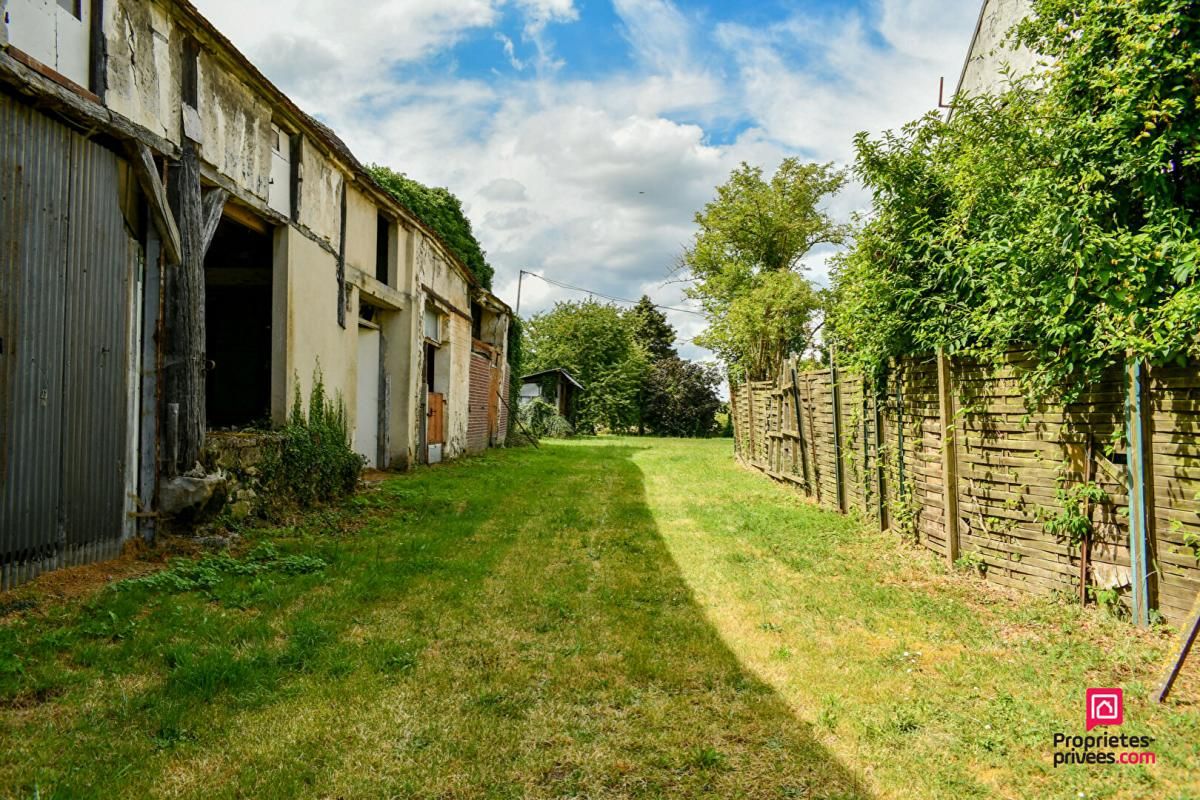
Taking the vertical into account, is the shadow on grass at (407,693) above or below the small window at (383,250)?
below

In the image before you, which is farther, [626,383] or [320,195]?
[626,383]

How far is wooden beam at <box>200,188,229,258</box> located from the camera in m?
6.28

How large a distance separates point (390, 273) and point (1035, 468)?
10.6 meters

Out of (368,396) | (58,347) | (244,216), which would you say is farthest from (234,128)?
(368,396)

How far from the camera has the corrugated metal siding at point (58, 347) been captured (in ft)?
13.8

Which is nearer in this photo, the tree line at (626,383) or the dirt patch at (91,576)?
the dirt patch at (91,576)

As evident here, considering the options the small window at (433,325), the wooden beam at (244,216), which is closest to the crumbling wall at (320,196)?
the wooden beam at (244,216)

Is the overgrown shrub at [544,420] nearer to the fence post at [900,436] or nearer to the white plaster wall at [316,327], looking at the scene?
the white plaster wall at [316,327]

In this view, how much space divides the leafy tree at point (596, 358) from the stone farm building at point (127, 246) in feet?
91.4

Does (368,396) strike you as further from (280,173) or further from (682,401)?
(682,401)

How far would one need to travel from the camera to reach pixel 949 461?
18.3 ft

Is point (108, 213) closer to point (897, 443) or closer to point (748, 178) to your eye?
point (897, 443)

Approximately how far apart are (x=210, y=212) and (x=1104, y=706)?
304 inches

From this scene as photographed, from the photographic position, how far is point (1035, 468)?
4.63m
